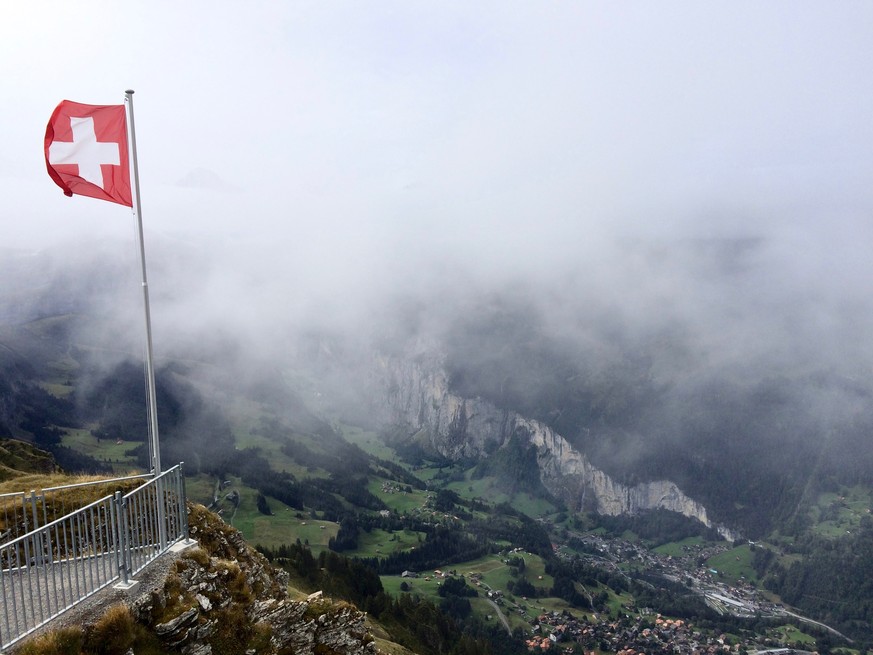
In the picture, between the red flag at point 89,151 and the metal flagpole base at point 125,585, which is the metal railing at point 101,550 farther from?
the red flag at point 89,151

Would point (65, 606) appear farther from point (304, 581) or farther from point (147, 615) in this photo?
point (304, 581)

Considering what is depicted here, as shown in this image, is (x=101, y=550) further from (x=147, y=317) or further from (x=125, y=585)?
(x=147, y=317)

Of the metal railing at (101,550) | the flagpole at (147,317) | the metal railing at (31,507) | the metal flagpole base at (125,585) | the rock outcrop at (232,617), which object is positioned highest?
the flagpole at (147,317)

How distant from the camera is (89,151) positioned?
68.6 feet

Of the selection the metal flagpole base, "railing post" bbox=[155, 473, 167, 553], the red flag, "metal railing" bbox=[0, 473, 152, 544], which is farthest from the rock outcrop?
the red flag

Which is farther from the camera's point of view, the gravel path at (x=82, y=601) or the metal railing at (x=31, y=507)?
the metal railing at (x=31, y=507)

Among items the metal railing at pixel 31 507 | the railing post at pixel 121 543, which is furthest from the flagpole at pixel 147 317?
the metal railing at pixel 31 507

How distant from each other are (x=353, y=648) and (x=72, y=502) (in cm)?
1430

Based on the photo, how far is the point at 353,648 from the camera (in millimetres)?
24047

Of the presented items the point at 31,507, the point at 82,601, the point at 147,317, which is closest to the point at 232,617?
the point at 82,601

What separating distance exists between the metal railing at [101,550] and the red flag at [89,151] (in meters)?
10.5

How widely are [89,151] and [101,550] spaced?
13703mm

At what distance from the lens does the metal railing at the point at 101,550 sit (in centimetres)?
1611

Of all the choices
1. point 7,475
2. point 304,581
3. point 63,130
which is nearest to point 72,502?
point 63,130
